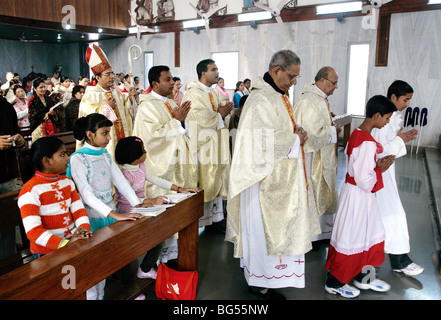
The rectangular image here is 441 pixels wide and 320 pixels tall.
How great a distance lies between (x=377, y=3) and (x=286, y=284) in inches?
336

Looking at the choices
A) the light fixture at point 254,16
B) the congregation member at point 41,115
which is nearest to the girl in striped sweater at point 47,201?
the congregation member at point 41,115

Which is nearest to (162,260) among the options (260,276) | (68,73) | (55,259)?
(260,276)

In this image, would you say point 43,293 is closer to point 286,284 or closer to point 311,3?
point 286,284

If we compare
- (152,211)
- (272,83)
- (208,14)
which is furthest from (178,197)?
(208,14)

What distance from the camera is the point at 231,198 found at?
9.53ft

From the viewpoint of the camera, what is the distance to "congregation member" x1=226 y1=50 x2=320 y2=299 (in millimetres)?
2764

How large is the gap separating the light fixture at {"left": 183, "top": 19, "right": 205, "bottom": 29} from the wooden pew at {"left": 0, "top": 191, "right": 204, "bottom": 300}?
1133 centimetres

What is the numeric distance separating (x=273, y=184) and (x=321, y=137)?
0.96m

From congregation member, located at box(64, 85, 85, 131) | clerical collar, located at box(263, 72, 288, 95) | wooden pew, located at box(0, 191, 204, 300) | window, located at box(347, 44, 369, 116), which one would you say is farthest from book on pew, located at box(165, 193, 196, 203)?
window, located at box(347, 44, 369, 116)

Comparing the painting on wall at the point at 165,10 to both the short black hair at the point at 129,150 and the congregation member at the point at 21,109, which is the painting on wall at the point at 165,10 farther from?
the short black hair at the point at 129,150

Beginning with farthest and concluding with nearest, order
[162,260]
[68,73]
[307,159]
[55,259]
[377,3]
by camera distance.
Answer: [68,73] < [377,3] < [307,159] < [162,260] < [55,259]

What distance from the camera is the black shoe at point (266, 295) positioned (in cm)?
287

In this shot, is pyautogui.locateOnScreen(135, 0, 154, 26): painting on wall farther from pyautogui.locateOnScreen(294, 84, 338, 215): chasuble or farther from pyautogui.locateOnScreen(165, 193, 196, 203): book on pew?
pyautogui.locateOnScreen(165, 193, 196, 203): book on pew
